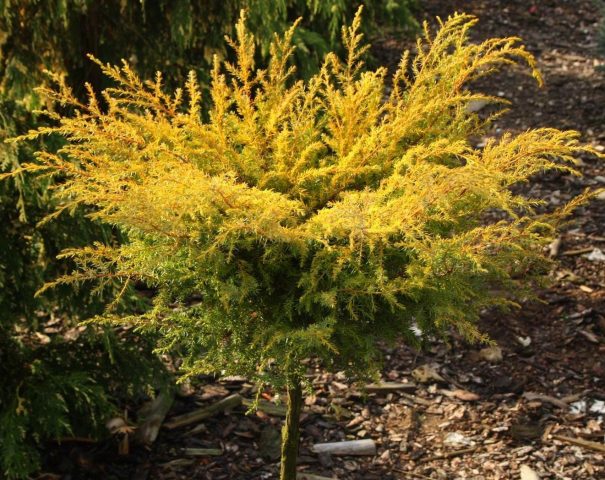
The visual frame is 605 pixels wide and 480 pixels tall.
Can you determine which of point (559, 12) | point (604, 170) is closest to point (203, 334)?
point (604, 170)

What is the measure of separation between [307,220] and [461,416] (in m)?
2.28

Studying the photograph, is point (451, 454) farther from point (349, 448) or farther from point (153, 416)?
point (153, 416)

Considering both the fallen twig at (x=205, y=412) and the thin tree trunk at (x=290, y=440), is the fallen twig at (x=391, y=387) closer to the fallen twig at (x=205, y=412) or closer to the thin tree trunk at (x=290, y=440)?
the fallen twig at (x=205, y=412)

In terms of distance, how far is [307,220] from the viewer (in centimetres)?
254

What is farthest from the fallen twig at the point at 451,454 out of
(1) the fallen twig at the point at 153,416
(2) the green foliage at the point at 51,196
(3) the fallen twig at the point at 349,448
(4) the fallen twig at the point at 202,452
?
(2) the green foliage at the point at 51,196

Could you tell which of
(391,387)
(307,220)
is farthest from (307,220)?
(391,387)

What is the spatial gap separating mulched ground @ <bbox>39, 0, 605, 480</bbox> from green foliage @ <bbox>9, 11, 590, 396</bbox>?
1341mm

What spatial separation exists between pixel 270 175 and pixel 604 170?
4.48 metres

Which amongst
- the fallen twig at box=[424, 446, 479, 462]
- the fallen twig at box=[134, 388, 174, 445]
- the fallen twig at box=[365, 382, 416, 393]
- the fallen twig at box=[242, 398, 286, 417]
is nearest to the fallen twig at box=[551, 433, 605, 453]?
the fallen twig at box=[424, 446, 479, 462]

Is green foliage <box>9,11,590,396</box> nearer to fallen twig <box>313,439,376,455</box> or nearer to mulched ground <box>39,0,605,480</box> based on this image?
mulched ground <box>39,0,605,480</box>

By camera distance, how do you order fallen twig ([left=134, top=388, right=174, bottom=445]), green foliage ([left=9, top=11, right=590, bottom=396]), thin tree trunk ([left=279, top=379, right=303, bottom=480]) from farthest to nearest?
1. fallen twig ([left=134, top=388, right=174, bottom=445])
2. thin tree trunk ([left=279, top=379, right=303, bottom=480])
3. green foliage ([left=9, top=11, right=590, bottom=396])

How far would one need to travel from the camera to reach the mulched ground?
3.97 m

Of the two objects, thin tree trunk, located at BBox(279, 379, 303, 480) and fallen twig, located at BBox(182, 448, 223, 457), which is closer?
thin tree trunk, located at BBox(279, 379, 303, 480)

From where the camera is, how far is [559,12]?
898cm
